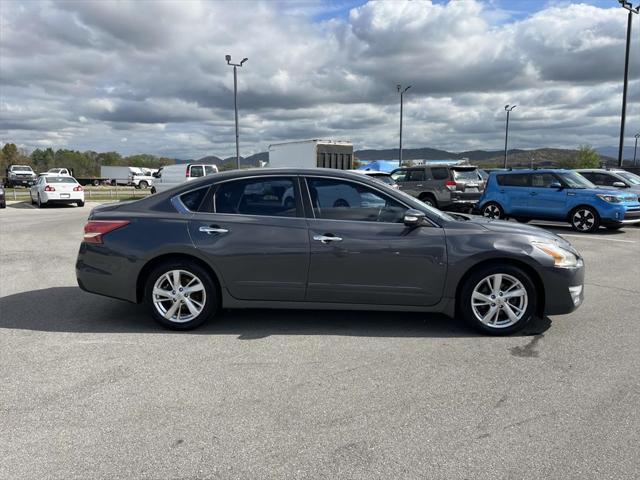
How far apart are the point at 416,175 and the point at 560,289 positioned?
12.8 m

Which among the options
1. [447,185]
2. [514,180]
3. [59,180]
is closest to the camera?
[514,180]

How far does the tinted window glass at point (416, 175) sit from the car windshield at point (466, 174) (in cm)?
106

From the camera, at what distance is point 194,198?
200 inches

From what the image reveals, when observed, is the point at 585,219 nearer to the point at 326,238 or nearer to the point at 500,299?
the point at 500,299

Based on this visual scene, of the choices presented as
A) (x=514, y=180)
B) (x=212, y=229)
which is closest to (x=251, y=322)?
(x=212, y=229)

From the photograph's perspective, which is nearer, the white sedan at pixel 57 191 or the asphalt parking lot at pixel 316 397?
the asphalt parking lot at pixel 316 397

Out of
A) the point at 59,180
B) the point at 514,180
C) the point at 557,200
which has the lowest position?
the point at 557,200

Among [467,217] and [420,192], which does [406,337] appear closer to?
[467,217]

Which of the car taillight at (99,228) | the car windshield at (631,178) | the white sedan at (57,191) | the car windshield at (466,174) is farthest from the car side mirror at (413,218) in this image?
the white sedan at (57,191)

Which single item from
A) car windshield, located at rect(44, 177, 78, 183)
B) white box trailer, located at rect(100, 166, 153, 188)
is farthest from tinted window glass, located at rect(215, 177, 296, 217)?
white box trailer, located at rect(100, 166, 153, 188)

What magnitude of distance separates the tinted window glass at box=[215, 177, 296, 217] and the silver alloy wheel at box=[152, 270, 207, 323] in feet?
2.40

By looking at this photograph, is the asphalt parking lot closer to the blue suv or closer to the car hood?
the car hood

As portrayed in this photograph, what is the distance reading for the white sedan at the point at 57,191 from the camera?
22.2 m

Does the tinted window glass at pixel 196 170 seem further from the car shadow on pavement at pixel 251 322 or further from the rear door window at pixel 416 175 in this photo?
the car shadow on pavement at pixel 251 322
